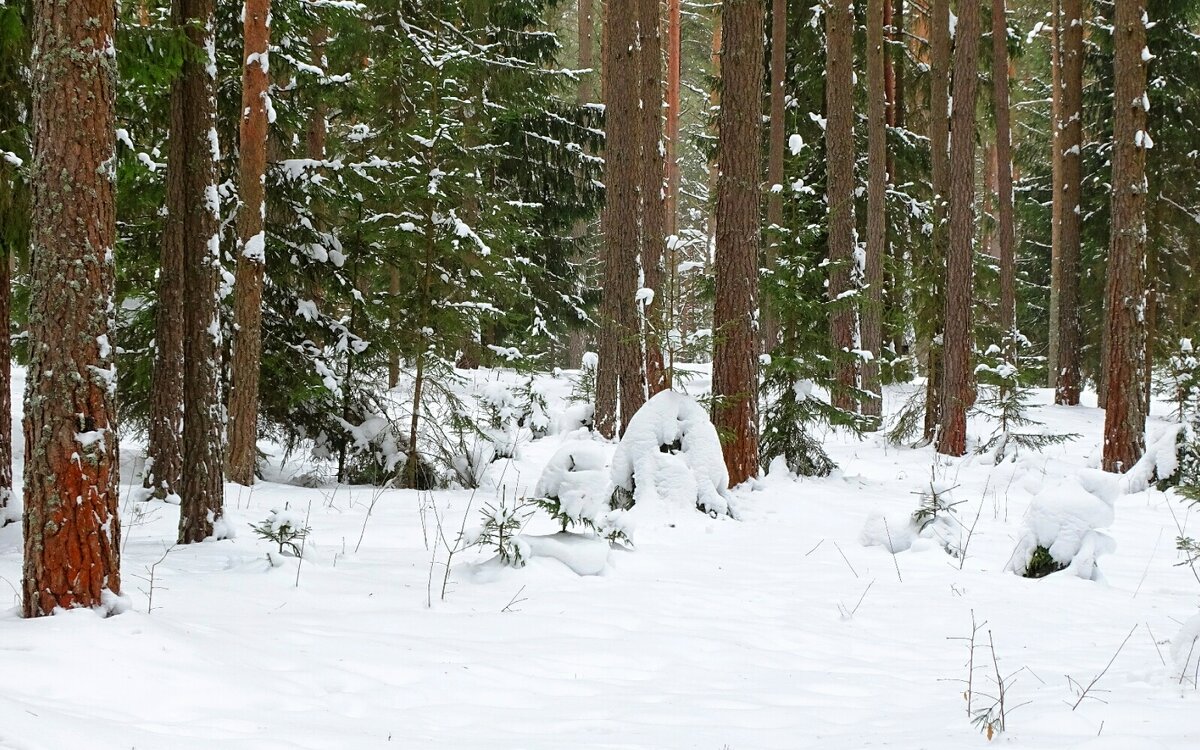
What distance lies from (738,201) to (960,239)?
584 centimetres

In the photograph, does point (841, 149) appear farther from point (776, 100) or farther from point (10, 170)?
point (10, 170)

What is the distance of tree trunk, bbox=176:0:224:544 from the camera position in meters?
6.32

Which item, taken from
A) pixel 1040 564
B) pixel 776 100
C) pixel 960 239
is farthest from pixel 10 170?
pixel 776 100

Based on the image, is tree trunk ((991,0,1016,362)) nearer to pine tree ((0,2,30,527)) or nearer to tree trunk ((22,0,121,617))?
pine tree ((0,2,30,527))

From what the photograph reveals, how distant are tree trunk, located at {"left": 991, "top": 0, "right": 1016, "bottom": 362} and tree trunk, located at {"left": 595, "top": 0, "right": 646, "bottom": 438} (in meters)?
9.40

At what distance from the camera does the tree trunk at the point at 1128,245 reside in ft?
35.9

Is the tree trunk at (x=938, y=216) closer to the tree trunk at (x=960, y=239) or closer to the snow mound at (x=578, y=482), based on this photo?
the tree trunk at (x=960, y=239)

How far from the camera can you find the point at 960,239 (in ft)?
43.4

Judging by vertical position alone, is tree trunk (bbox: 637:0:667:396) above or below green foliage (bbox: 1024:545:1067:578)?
above

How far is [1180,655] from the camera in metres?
3.71

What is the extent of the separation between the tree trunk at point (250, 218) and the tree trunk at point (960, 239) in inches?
379

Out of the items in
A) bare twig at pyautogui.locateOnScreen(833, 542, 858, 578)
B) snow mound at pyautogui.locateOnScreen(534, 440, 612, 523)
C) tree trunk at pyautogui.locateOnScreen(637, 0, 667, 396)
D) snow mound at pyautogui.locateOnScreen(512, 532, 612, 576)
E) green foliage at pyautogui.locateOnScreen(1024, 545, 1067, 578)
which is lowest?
bare twig at pyautogui.locateOnScreen(833, 542, 858, 578)

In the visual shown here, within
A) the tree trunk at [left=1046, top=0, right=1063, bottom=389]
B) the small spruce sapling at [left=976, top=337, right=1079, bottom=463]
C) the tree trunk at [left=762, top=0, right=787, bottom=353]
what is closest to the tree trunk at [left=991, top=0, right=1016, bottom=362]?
the tree trunk at [left=1046, top=0, right=1063, bottom=389]

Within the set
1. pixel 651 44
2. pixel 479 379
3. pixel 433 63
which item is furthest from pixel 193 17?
pixel 479 379
